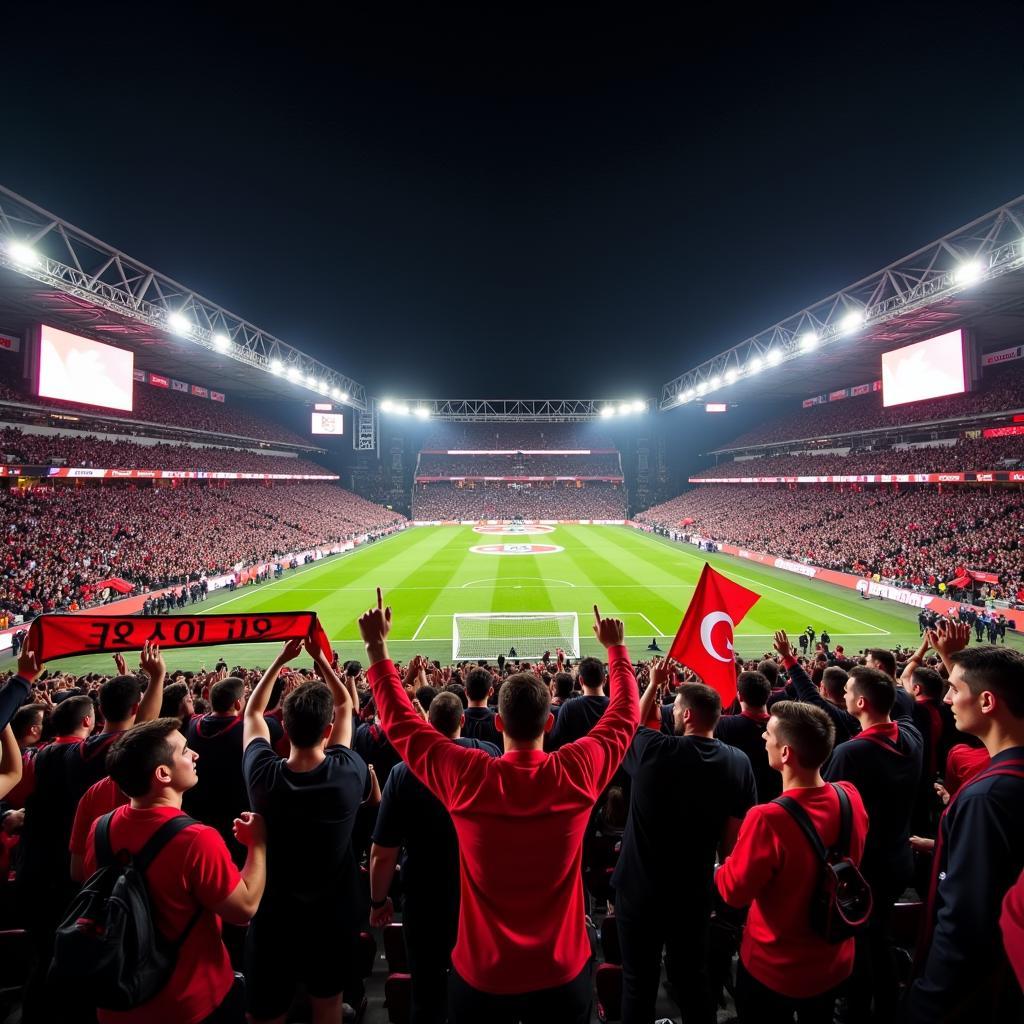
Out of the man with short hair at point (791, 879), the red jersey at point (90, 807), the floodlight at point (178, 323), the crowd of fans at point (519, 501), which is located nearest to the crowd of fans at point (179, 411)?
the floodlight at point (178, 323)

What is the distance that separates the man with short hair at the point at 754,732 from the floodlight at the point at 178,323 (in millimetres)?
33079

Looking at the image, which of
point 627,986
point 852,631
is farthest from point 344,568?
point 627,986

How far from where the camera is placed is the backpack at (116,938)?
1884mm

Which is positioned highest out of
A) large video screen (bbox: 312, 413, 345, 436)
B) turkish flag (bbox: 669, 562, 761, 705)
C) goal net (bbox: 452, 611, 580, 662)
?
large video screen (bbox: 312, 413, 345, 436)

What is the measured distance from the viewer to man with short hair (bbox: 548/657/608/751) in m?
4.93

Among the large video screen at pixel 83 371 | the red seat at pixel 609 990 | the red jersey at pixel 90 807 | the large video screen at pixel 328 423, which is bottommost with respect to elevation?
the red seat at pixel 609 990

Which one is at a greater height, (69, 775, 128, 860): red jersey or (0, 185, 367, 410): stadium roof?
(0, 185, 367, 410): stadium roof

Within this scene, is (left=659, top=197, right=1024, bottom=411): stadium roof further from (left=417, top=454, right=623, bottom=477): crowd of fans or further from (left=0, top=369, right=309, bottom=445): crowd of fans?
(left=0, top=369, right=309, bottom=445): crowd of fans

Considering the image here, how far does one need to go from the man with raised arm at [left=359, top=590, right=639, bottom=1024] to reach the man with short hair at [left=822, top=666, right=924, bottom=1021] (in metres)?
1.96

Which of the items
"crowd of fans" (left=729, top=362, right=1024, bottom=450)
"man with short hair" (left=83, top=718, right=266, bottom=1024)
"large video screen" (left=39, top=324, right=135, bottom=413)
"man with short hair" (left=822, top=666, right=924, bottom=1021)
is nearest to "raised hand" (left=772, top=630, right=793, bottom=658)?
"man with short hair" (left=822, top=666, right=924, bottom=1021)

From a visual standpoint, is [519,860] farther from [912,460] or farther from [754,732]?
[912,460]

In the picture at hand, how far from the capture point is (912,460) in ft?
125

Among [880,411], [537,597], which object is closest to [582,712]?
[537,597]

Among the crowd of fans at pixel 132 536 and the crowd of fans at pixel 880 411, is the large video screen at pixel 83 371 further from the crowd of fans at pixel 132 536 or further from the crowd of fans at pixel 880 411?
the crowd of fans at pixel 880 411
